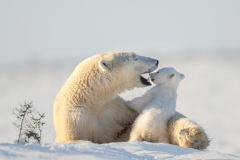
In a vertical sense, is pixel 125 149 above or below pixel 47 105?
below

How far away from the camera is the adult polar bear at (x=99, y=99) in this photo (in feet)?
14.3

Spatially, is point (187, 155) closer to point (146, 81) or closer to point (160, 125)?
point (160, 125)

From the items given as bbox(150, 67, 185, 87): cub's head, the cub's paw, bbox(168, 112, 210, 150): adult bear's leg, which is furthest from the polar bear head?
the cub's paw

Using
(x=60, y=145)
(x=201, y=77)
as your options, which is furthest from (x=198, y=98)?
(x=60, y=145)

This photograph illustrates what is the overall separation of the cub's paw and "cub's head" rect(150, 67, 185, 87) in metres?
0.83

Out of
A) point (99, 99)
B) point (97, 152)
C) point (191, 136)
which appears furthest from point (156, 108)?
point (97, 152)

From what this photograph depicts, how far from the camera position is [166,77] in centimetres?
483

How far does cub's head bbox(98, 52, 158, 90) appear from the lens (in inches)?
178

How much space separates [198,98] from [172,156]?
1983 cm

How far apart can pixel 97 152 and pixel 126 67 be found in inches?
64.8

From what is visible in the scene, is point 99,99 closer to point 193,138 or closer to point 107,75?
→ point 107,75

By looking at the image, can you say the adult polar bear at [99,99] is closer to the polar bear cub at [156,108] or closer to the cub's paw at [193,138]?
the polar bear cub at [156,108]

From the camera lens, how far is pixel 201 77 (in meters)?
25.1

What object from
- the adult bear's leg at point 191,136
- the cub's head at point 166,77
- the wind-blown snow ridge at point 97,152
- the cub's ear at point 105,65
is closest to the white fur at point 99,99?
the cub's ear at point 105,65
